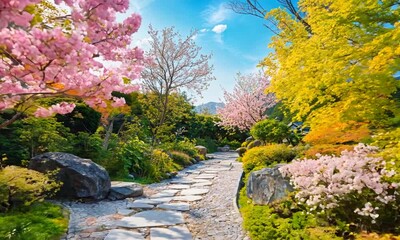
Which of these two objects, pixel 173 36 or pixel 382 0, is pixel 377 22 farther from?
pixel 173 36

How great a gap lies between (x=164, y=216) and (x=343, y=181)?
110 inches

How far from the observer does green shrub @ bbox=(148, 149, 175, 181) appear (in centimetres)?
855

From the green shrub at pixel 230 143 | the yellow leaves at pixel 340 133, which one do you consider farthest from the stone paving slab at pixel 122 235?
the green shrub at pixel 230 143

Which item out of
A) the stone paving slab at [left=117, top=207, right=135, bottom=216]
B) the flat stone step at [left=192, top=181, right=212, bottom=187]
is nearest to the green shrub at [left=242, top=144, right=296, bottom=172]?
the flat stone step at [left=192, top=181, right=212, bottom=187]

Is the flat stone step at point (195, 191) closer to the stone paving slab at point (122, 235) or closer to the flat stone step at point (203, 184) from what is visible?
the flat stone step at point (203, 184)

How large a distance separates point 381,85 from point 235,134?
18057 millimetres

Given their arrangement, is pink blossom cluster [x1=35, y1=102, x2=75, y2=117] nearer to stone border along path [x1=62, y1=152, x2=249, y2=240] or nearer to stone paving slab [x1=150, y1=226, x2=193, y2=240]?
stone border along path [x1=62, y1=152, x2=249, y2=240]

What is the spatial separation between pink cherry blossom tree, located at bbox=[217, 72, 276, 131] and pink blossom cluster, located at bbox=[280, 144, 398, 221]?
40.6 feet

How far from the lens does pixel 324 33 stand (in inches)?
177

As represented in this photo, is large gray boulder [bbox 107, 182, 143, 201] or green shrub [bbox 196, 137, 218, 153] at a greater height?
green shrub [bbox 196, 137, 218, 153]

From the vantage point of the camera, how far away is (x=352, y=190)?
3.24m

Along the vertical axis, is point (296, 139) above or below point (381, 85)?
below

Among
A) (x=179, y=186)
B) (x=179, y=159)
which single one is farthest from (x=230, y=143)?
(x=179, y=186)

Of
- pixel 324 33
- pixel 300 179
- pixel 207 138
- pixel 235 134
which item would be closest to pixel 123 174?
pixel 300 179
